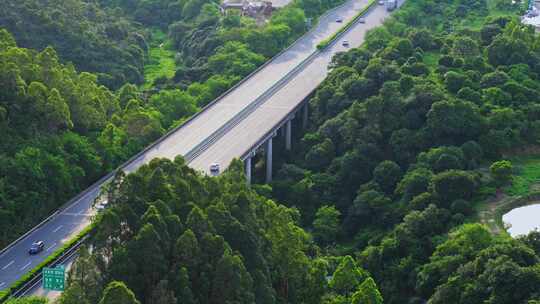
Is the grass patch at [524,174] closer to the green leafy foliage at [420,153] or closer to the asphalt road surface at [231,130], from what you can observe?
the green leafy foliage at [420,153]

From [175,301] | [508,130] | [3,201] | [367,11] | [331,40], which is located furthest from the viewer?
[367,11]

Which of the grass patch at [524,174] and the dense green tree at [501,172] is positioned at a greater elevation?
the dense green tree at [501,172]

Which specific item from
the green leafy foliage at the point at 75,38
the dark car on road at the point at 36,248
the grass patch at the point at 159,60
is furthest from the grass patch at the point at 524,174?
the green leafy foliage at the point at 75,38

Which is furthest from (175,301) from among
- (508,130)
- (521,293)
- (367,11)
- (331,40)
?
(367,11)

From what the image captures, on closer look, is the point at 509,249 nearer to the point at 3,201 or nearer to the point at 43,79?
the point at 3,201

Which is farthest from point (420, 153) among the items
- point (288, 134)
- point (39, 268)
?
point (39, 268)

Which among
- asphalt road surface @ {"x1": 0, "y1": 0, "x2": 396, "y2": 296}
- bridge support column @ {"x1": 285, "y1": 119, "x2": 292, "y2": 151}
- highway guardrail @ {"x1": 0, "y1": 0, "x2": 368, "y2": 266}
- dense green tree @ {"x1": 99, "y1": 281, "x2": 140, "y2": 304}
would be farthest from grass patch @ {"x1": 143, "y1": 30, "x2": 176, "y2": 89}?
dense green tree @ {"x1": 99, "y1": 281, "x2": 140, "y2": 304}
